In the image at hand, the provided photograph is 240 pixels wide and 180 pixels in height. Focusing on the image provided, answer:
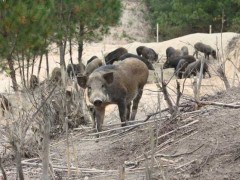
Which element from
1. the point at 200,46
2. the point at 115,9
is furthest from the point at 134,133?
the point at 200,46

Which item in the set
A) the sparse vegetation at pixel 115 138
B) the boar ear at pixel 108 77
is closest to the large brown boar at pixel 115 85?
the boar ear at pixel 108 77

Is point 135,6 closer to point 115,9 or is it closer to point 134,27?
point 134,27

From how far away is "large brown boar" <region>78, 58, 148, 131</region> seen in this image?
8258 millimetres

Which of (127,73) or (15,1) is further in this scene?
(15,1)

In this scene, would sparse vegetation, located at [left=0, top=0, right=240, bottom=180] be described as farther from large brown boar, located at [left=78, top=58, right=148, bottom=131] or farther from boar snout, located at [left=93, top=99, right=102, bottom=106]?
boar snout, located at [left=93, top=99, right=102, bottom=106]

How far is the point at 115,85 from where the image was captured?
8.62m

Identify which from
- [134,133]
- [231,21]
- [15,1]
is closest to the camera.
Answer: [134,133]

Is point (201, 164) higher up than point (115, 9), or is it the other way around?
point (115, 9)

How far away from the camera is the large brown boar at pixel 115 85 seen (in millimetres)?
8258

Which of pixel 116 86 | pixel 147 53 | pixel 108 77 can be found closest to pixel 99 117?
pixel 116 86

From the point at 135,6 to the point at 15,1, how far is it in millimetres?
35710

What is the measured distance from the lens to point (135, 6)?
46.0 m

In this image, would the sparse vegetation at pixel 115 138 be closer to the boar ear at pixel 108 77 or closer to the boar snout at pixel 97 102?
the boar ear at pixel 108 77

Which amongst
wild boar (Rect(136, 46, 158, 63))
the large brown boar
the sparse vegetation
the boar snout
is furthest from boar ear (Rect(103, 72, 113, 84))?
wild boar (Rect(136, 46, 158, 63))
